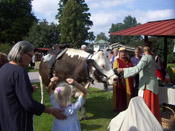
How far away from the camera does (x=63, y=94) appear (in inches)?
82.9

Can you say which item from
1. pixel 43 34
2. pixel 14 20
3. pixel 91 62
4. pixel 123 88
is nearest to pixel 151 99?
pixel 123 88

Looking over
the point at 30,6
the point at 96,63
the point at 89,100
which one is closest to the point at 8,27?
the point at 30,6

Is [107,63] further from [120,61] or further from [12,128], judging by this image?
[12,128]

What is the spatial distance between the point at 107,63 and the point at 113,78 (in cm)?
42

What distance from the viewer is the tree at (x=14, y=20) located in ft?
97.5

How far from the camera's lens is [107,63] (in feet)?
13.2

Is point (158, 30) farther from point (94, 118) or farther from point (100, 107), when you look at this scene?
point (100, 107)

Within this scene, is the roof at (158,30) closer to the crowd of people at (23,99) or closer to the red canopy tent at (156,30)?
the red canopy tent at (156,30)

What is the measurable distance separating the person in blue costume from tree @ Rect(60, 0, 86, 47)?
32.1 metres

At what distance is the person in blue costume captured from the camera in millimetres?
1684

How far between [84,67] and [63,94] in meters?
2.04

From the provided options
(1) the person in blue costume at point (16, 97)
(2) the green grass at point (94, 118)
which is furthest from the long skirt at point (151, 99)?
(1) the person in blue costume at point (16, 97)

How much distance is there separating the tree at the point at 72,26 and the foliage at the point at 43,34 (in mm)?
1833

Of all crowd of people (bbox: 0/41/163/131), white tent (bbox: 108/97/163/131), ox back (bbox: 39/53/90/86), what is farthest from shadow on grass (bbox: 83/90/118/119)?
crowd of people (bbox: 0/41/163/131)
